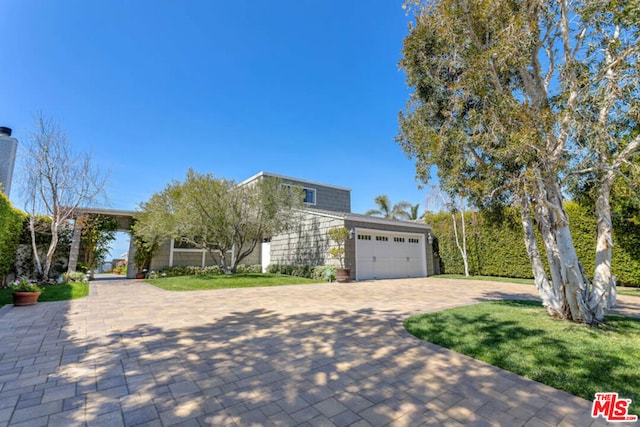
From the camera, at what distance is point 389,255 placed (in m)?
15.3

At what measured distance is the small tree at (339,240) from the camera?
12.8 metres

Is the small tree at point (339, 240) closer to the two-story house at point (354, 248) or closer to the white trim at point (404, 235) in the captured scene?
the two-story house at point (354, 248)

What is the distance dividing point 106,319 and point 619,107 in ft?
32.0

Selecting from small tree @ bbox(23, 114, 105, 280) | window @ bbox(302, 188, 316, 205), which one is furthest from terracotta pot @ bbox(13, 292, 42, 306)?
window @ bbox(302, 188, 316, 205)

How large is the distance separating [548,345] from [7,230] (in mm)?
14588

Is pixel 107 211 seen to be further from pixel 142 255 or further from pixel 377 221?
pixel 377 221

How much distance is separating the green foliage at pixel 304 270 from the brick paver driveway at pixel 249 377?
765 centimetres

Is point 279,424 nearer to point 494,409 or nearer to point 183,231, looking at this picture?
point 494,409

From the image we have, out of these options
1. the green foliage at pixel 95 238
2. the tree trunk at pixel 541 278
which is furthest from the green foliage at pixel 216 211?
the tree trunk at pixel 541 278

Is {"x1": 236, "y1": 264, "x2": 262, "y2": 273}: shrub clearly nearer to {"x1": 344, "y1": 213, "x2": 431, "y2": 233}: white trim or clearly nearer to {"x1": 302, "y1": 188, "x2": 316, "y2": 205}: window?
{"x1": 302, "y1": 188, "x2": 316, "y2": 205}: window

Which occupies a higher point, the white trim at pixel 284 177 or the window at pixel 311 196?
the white trim at pixel 284 177

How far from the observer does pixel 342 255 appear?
514 inches

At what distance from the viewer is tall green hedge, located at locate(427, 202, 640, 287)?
1062cm

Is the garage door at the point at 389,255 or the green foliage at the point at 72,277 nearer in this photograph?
the green foliage at the point at 72,277
